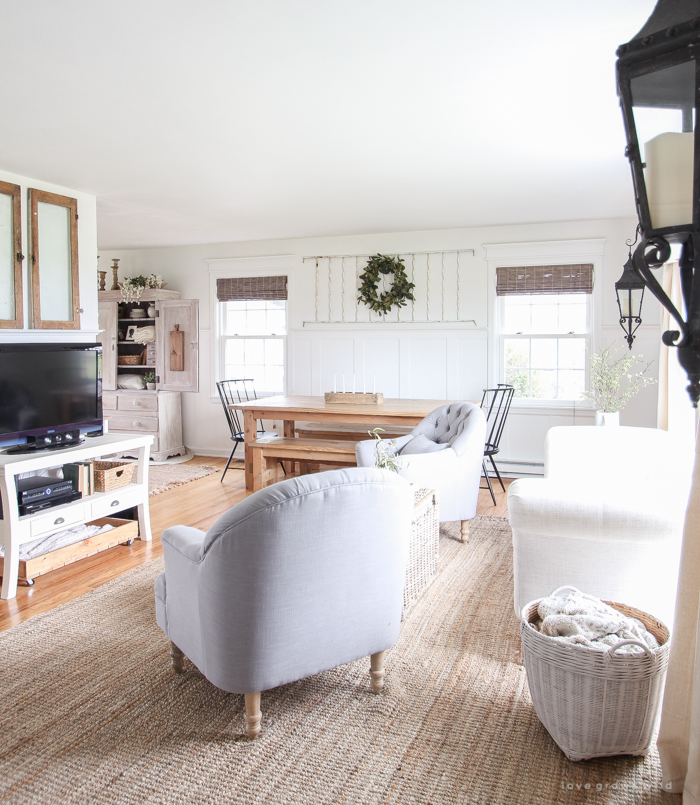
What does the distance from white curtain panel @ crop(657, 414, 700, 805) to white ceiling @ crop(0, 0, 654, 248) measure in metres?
1.71

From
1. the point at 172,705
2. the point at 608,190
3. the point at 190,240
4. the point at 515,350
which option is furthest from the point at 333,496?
the point at 190,240

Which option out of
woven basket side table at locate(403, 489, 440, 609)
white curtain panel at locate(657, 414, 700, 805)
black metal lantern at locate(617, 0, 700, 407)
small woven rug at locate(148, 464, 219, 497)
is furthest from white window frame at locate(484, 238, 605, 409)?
black metal lantern at locate(617, 0, 700, 407)

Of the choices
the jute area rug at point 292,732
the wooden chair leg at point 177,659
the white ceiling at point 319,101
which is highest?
the white ceiling at point 319,101

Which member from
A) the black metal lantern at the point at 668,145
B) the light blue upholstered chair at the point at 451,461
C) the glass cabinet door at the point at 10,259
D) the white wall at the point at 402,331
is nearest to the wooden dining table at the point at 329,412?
the light blue upholstered chair at the point at 451,461

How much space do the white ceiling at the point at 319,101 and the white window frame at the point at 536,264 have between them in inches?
28.0

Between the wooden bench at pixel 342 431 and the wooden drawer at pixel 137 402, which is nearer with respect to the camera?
the wooden bench at pixel 342 431

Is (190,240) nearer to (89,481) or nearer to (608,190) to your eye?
(89,481)

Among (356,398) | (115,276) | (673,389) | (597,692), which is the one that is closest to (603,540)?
(597,692)

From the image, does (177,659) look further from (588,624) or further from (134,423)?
(134,423)

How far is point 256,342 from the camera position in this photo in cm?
714

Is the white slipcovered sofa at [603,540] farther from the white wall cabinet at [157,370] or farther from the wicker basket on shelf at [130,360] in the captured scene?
the wicker basket on shelf at [130,360]

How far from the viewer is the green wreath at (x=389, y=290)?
634 cm

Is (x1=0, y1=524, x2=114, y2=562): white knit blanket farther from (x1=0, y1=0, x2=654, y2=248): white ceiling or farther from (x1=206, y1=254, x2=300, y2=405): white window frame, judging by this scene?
(x1=206, y1=254, x2=300, y2=405): white window frame

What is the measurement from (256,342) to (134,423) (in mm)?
1633
